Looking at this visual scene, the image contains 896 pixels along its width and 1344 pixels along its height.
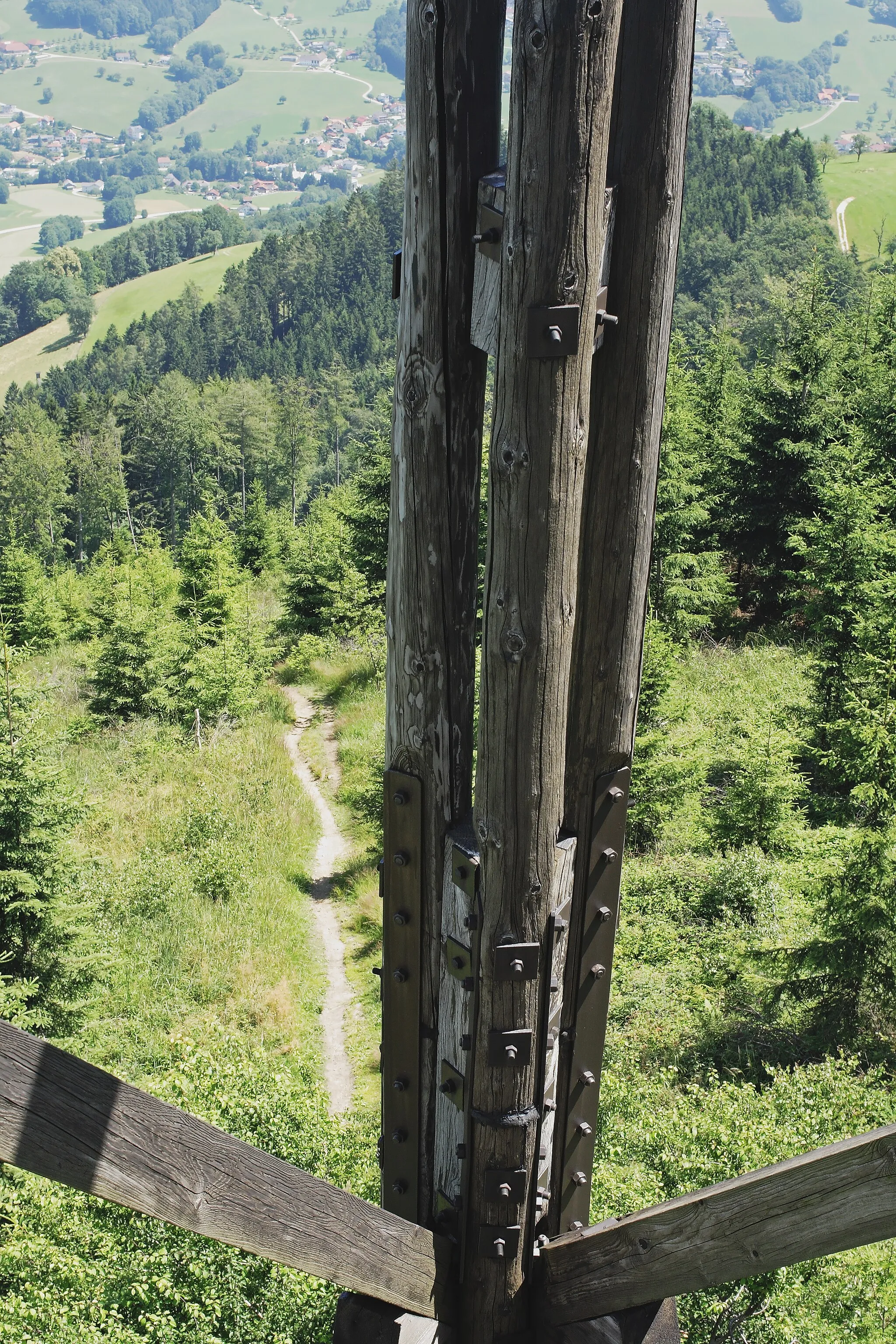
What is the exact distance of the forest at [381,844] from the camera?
5.13 meters

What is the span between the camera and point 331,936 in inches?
482

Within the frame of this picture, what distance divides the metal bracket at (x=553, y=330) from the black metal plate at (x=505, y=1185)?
180 cm

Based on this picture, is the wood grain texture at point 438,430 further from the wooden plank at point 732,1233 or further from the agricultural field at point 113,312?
the agricultural field at point 113,312

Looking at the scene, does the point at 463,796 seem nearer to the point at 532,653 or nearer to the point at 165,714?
the point at 532,653

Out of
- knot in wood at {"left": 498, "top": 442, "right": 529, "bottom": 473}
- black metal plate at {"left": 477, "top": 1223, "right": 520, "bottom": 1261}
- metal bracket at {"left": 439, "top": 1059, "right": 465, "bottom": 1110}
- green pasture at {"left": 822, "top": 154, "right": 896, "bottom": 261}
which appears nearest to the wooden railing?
black metal plate at {"left": 477, "top": 1223, "right": 520, "bottom": 1261}

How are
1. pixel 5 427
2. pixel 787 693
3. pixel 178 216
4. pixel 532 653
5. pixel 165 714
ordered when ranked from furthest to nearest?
pixel 178 216 < pixel 5 427 < pixel 165 714 < pixel 787 693 < pixel 532 653

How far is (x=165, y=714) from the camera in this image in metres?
20.8

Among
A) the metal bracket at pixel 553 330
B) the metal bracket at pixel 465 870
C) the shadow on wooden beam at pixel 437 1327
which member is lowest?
the shadow on wooden beam at pixel 437 1327

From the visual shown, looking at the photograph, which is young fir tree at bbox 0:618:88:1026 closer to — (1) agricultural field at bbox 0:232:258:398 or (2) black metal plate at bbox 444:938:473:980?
(2) black metal plate at bbox 444:938:473:980

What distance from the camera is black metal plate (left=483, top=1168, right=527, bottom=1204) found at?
2338 millimetres

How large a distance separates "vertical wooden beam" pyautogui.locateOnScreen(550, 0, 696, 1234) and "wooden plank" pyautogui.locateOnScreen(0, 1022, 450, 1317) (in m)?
0.59

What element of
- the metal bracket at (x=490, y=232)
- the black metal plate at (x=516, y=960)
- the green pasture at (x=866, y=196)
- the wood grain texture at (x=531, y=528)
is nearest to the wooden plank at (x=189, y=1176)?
the wood grain texture at (x=531, y=528)

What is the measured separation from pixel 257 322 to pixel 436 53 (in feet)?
367

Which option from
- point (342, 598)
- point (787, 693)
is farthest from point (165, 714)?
point (787, 693)
